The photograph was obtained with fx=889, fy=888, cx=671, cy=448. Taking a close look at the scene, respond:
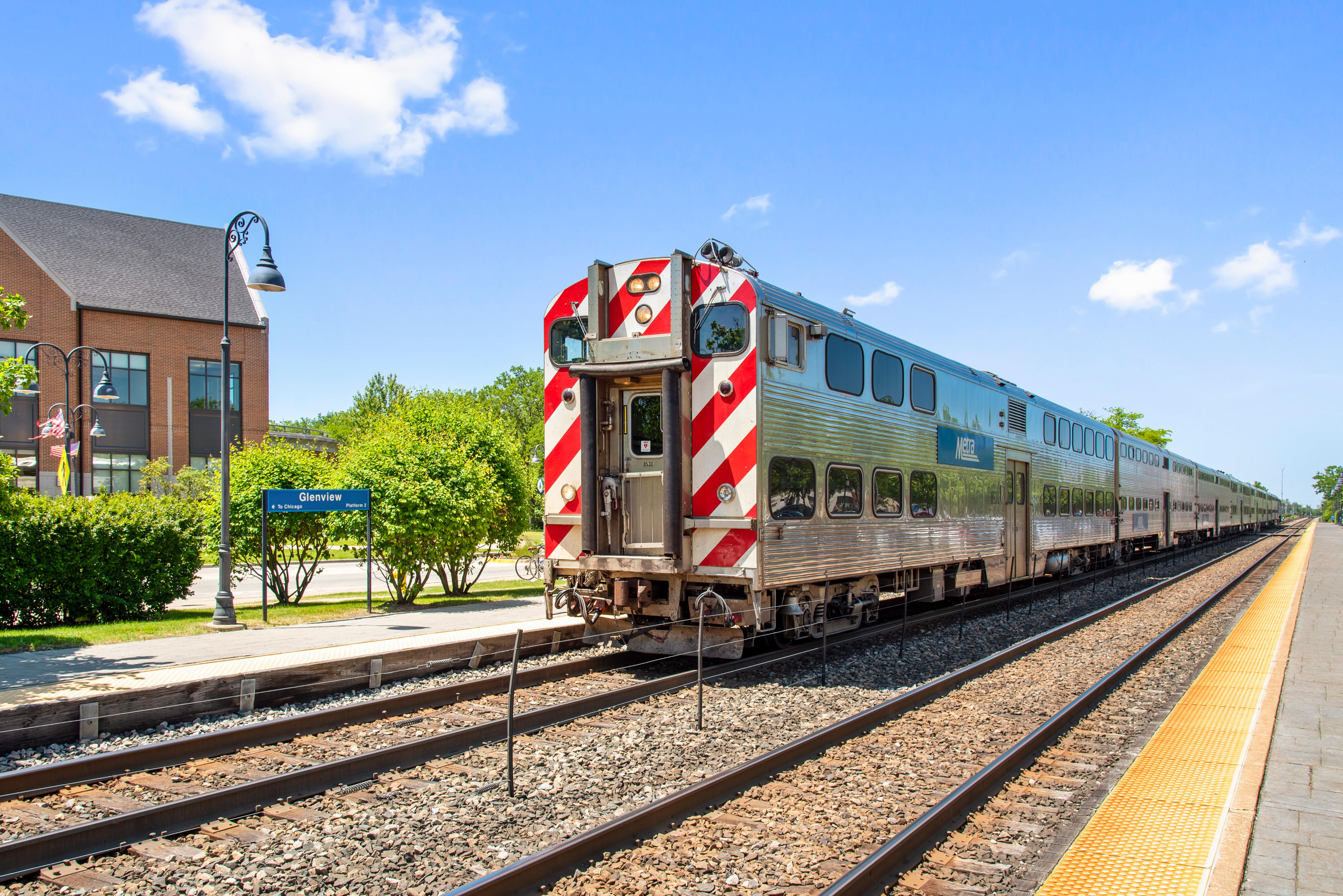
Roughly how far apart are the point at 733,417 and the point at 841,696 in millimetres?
2955

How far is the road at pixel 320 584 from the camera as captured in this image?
20.0 meters

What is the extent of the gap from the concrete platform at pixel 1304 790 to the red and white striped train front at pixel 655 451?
4.50 m

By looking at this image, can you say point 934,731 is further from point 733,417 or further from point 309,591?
point 309,591

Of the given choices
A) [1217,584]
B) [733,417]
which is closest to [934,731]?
[733,417]

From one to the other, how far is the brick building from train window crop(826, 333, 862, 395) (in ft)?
124

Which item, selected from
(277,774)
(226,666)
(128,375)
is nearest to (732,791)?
(277,774)

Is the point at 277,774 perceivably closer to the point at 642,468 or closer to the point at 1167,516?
the point at 642,468

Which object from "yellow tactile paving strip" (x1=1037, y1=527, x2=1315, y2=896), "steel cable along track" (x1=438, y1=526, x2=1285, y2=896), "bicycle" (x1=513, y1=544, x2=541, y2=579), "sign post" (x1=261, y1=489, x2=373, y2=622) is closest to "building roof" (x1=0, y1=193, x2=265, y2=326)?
"bicycle" (x1=513, y1=544, x2=541, y2=579)

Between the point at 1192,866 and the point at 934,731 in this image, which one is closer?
the point at 1192,866

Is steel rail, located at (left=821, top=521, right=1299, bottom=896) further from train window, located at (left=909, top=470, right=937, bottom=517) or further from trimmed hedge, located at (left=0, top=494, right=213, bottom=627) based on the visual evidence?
trimmed hedge, located at (left=0, top=494, right=213, bottom=627)

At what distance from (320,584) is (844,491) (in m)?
19.5

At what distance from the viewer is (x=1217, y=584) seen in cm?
2220

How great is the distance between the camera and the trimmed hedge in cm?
1259

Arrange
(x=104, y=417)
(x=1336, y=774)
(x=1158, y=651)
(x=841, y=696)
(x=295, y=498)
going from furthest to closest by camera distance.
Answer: (x=104, y=417) → (x=295, y=498) → (x=1158, y=651) → (x=841, y=696) → (x=1336, y=774)
